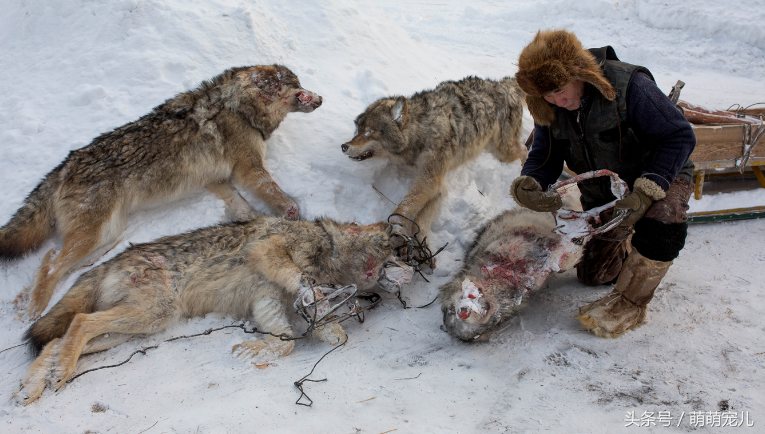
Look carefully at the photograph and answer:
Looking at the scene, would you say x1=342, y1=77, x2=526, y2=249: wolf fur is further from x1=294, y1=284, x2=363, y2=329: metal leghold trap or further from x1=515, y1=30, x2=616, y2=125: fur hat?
x1=515, y1=30, x2=616, y2=125: fur hat

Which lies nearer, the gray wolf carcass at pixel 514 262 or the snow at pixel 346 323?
the snow at pixel 346 323

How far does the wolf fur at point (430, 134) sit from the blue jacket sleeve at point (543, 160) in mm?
1222

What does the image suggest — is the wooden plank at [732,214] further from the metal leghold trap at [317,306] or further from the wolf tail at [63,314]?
the wolf tail at [63,314]

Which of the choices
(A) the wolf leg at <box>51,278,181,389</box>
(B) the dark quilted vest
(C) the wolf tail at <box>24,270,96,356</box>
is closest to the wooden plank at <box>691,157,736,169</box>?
(B) the dark quilted vest

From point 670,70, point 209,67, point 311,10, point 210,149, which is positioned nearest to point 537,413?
point 210,149

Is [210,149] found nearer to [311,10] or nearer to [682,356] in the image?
[311,10]

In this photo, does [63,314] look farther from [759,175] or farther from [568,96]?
[759,175]

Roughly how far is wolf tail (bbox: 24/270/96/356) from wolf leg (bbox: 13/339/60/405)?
0.21 meters

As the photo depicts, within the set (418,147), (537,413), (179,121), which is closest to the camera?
(537,413)

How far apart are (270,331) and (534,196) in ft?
8.34

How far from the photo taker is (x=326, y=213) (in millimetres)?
5070

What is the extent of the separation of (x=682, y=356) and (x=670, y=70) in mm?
9260

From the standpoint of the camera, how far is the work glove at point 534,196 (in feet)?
12.1

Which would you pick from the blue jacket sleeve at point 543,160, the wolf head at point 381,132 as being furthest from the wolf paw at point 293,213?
the blue jacket sleeve at point 543,160
